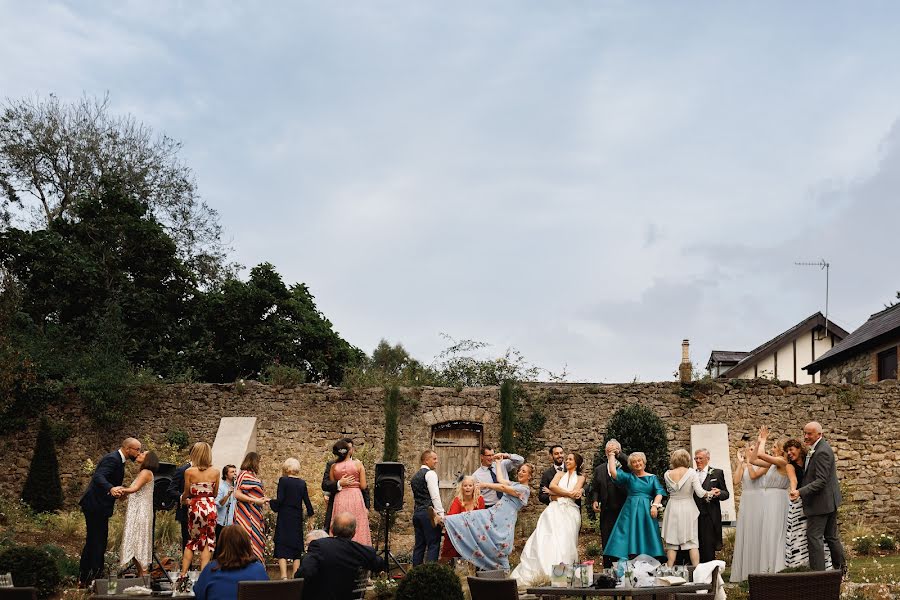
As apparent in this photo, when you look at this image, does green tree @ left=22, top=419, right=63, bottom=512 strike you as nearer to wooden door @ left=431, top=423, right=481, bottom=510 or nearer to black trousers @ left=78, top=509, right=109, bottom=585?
wooden door @ left=431, top=423, right=481, bottom=510

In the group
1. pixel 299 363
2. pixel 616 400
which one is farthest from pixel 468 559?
pixel 299 363

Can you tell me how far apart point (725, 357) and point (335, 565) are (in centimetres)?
2918

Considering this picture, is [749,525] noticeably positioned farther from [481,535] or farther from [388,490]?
[388,490]

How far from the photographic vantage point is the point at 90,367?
17.5 m

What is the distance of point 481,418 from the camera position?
16.2 meters

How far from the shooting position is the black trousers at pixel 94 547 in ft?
30.1

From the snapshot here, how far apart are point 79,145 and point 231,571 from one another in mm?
21181

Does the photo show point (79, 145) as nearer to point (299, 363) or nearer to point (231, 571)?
point (299, 363)

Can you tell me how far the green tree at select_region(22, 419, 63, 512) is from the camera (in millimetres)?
15805

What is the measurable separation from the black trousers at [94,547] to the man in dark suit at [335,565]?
12.0 ft

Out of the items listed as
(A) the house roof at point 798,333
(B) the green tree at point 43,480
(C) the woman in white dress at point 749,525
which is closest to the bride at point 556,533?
(C) the woman in white dress at point 749,525

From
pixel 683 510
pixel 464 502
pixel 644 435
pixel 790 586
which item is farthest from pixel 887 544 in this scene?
pixel 790 586

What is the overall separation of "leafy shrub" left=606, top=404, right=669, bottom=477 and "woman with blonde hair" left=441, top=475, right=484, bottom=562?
18.2 ft

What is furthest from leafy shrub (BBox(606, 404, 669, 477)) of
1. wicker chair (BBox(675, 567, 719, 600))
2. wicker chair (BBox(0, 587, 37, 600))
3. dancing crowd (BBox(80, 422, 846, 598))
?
wicker chair (BBox(0, 587, 37, 600))
